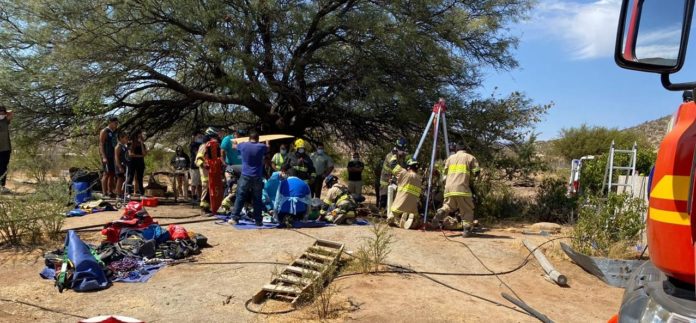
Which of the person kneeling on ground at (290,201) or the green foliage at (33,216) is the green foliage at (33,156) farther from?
the person kneeling on ground at (290,201)

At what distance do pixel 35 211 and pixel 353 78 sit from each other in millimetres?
7667

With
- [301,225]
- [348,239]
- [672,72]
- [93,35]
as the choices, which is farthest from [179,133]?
[672,72]

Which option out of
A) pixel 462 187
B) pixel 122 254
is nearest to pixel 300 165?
pixel 462 187

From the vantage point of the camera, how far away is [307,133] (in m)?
16.7

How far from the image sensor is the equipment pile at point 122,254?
6098mm

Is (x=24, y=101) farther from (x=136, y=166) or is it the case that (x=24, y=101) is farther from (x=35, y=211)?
(x=35, y=211)

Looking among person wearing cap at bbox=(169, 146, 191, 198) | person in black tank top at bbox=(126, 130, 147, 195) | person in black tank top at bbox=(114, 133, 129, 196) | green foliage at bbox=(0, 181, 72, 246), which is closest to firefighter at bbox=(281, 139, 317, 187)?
person wearing cap at bbox=(169, 146, 191, 198)

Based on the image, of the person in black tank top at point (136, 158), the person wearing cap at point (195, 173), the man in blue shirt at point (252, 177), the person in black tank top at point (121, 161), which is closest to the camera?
the man in blue shirt at point (252, 177)

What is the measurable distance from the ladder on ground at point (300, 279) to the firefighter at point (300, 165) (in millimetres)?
4721

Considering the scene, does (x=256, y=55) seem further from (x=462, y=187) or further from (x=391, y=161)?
(x=462, y=187)

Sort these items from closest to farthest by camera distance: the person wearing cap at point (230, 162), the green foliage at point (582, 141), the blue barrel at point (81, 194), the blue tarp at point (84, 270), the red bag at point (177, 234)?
the blue tarp at point (84, 270) < the red bag at point (177, 234) < the blue barrel at point (81, 194) < the person wearing cap at point (230, 162) < the green foliage at point (582, 141)

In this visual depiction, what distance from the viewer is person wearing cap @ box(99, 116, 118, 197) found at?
11.6 metres

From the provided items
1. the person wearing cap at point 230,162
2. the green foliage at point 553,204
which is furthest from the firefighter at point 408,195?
the green foliage at point 553,204

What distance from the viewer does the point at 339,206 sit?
10.5m
